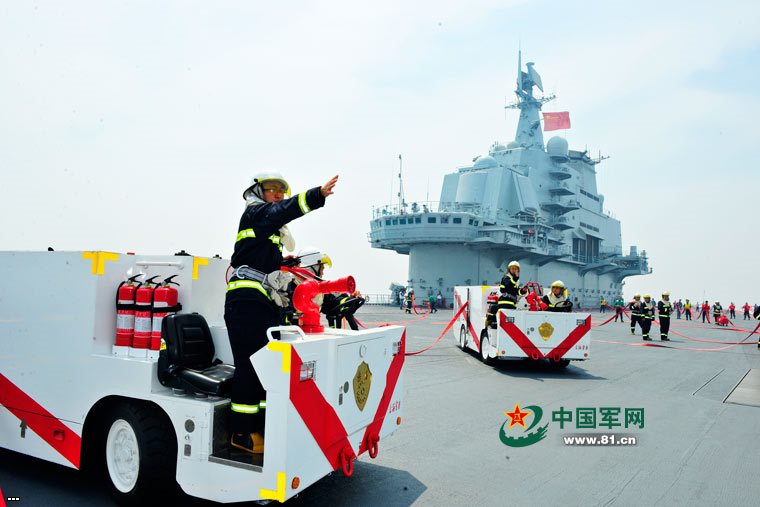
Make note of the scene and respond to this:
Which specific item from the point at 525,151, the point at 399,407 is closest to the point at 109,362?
the point at 399,407

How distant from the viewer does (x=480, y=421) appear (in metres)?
6.51

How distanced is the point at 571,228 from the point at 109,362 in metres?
57.3

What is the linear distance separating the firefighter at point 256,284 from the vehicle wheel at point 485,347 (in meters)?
8.13

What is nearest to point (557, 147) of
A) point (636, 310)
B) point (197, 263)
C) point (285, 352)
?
point (636, 310)

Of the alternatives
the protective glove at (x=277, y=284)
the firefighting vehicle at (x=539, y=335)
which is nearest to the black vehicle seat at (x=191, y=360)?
the protective glove at (x=277, y=284)

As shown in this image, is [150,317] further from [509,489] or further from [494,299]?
[494,299]

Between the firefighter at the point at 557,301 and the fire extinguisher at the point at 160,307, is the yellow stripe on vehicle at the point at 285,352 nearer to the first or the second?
the fire extinguisher at the point at 160,307

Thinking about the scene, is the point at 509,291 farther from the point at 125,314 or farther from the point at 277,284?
the point at 125,314

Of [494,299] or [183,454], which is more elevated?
[494,299]

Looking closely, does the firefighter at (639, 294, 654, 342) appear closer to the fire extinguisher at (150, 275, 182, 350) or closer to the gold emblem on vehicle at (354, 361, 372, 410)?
the gold emblem on vehicle at (354, 361, 372, 410)

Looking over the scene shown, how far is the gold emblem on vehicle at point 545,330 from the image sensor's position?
10688 millimetres

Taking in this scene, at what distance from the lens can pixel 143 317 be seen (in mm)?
4125

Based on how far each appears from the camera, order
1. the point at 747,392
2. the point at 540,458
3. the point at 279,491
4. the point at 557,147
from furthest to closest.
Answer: the point at 557,147
the point at 747,392
the point at 540,458
the point at 279,491

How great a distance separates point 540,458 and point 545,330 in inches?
228
